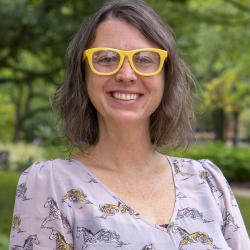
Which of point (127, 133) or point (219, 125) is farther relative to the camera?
point (219, 125)

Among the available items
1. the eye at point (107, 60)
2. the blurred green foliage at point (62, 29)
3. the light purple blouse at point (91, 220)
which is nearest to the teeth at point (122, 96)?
the eye at point (107, 60)

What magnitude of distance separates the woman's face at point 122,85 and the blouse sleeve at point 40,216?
0.97 ft

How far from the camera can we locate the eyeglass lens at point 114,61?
1843 mm

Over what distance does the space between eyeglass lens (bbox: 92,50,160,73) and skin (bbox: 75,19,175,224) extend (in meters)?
0.02

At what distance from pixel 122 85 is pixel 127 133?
0.20 m

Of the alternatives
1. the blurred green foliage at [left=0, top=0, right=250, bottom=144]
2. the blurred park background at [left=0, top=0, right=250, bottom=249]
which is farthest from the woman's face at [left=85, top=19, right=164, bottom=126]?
the blurred green foliage at [left=0, top=0, right=250, bottom=144]

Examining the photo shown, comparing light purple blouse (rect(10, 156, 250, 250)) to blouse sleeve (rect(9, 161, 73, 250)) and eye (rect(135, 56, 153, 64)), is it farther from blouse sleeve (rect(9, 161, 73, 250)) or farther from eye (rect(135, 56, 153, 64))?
eye (rect(135, 56, 153, 64))

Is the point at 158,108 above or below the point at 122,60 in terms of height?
below

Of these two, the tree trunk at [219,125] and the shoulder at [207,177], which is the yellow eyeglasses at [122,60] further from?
the tree trunk at [219,125]

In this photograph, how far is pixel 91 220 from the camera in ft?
5.77

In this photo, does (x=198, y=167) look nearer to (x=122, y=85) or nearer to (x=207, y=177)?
(x=207, y=177)

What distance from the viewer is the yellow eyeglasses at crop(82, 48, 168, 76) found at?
183 cm

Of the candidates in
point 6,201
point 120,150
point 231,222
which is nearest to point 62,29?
point 6,201

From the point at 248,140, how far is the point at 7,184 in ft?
131
